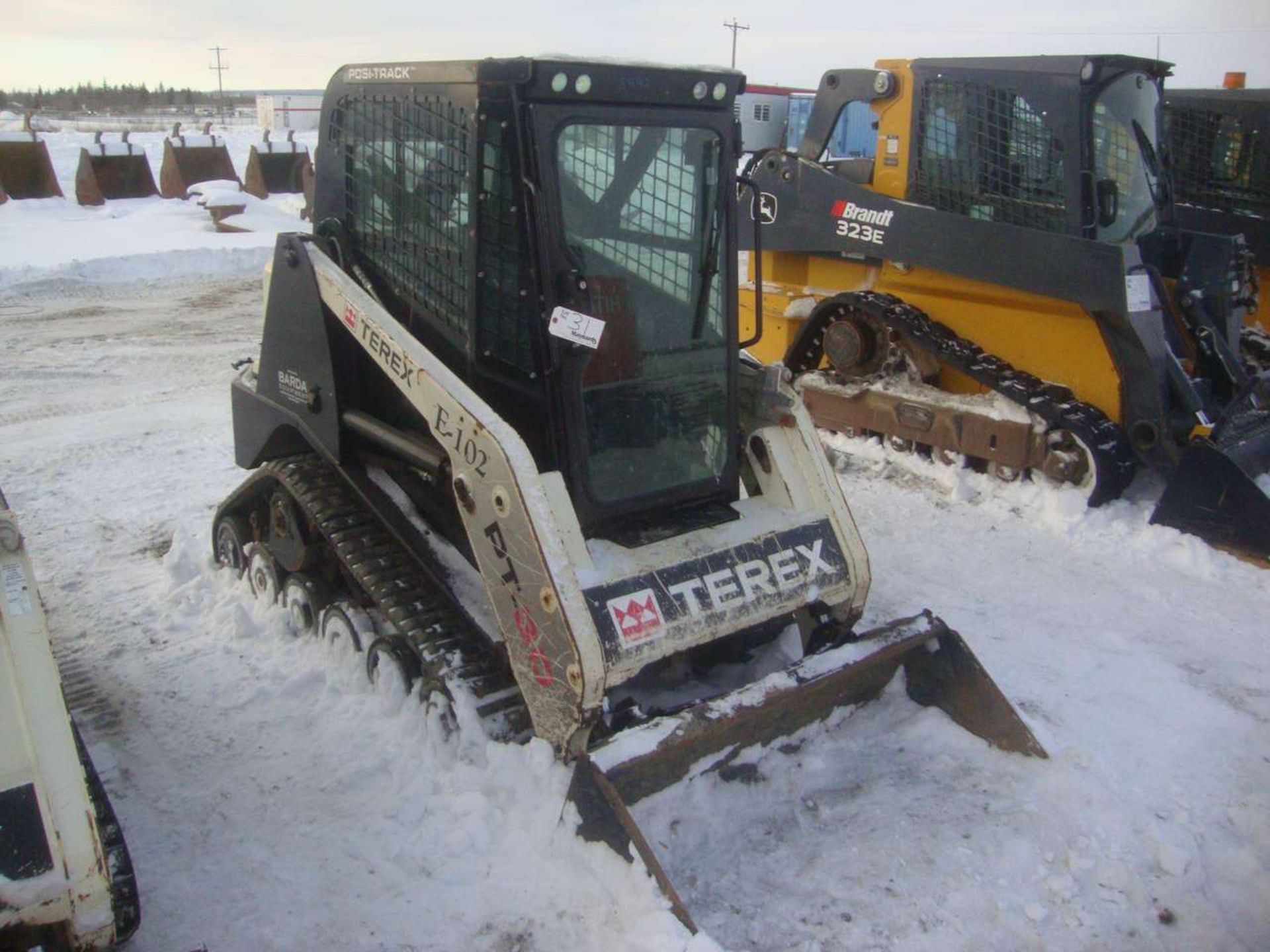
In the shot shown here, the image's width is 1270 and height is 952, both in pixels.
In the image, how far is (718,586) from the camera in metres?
3.25

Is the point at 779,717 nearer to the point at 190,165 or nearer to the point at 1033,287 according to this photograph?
the point at 1033,287

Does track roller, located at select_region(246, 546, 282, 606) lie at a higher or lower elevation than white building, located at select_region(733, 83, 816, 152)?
lower

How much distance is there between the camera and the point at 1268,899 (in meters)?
2.91

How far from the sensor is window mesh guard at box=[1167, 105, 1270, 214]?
7.37 m

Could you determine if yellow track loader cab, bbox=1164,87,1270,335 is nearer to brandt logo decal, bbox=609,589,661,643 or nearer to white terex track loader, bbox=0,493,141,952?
brandt logo decal, bbox=609,589,661,643

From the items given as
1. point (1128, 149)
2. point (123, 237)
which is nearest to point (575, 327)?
point (1128, 149)

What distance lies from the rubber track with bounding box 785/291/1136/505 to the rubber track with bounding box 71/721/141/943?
484 centimetres

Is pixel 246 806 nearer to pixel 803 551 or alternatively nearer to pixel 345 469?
pixel 345 469

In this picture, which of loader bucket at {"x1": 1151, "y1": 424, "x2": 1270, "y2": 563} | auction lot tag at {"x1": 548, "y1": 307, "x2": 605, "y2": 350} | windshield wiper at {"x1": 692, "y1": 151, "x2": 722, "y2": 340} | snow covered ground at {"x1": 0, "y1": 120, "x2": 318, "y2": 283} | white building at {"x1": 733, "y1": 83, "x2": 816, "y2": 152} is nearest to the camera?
auction lot tag at {"x1": 548, "y1": 307, "x2": 605, "y2": 350}

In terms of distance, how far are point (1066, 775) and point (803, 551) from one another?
1042mm

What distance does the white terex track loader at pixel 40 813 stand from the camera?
6.80 ft

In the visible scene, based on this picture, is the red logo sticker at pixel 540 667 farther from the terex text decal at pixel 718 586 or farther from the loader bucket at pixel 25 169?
the loader bucket at pixel 25 169

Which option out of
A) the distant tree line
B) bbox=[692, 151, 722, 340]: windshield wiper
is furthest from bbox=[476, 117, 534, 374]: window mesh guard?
the distant tree line

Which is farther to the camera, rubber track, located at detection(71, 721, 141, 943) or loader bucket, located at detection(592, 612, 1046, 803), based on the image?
loader bucket, located at detection(592, 612, 1046, 803)
